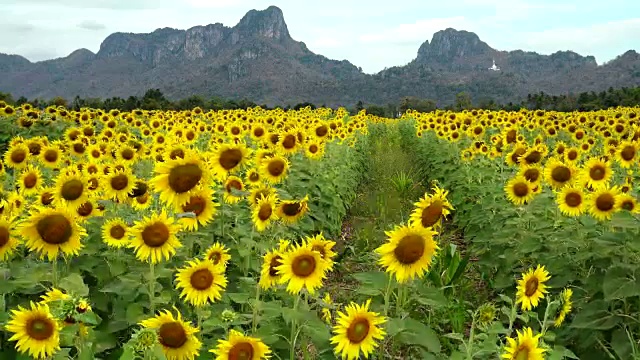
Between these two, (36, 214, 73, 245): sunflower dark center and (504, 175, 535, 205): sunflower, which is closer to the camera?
(36, 214, 73, 245): sunflower dark center

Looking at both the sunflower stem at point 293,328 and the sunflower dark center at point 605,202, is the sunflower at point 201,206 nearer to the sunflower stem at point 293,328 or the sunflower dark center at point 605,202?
the sunflower stem at point 293,328

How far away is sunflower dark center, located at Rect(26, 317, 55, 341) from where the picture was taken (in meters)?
2.11

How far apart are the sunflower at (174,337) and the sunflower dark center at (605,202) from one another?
3.22 m

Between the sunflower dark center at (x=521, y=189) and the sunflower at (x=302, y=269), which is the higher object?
the sunflower at (x=302, y=269)

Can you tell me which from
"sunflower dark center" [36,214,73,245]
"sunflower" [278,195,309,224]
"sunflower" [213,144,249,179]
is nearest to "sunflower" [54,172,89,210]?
"sunflower dark center" [36,214,73,245]

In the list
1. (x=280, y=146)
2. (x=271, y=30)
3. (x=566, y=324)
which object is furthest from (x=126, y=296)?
(x=271, y=30)

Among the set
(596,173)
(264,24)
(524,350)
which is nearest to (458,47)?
(264,24)

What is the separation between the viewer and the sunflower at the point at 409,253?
8.32 ft

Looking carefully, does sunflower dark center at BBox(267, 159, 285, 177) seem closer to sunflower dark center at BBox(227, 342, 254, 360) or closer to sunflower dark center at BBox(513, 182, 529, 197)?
sunflower dark center at BBox(513, 182, 529, 197)

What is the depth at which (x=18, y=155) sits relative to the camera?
18.8ft

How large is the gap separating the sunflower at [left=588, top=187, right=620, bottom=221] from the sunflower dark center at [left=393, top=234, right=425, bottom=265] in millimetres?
2318

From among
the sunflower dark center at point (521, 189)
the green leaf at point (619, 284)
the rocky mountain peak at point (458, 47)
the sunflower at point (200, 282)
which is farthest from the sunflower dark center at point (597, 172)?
the rocky mountain peak at point (458, 47)

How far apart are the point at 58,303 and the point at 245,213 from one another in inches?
106

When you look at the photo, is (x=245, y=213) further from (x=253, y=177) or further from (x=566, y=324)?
(x=566, y=324)
